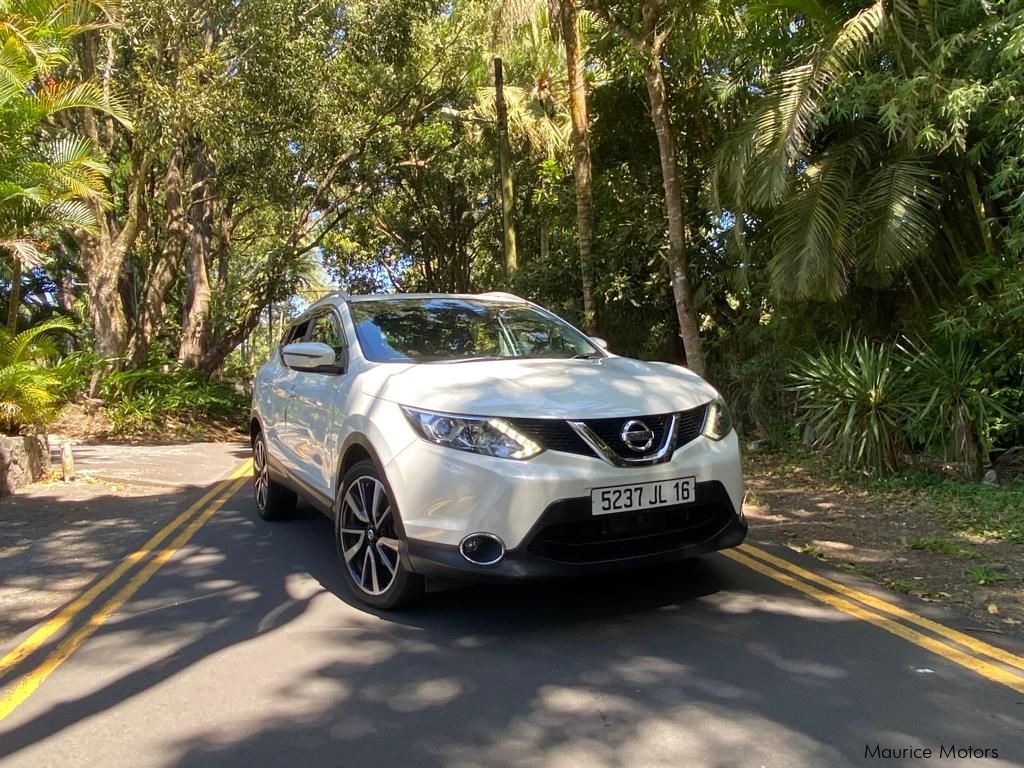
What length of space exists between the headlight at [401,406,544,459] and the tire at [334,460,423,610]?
45cm

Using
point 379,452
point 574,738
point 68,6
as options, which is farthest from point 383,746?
point 68,6

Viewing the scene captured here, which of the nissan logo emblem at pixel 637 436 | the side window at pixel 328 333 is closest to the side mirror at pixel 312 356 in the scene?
the side window at pixel 328 333

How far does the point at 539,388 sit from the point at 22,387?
731cm

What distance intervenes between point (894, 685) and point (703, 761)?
1.08 meters

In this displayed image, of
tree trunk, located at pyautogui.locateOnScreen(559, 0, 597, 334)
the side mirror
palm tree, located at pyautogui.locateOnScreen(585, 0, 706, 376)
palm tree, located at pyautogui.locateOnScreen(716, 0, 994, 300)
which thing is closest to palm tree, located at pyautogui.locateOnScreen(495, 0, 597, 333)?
tree trunk, located at pyautogui.locateOnScreen(559, 0, 597, 334)

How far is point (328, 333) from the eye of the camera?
19.6 ft

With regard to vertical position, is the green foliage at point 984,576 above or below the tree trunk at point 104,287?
below

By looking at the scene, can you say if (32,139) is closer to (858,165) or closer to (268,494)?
(268,494)

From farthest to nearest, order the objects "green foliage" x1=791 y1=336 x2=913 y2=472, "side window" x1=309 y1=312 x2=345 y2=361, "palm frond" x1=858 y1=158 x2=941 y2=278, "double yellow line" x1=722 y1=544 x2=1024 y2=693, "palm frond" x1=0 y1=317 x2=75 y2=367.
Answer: "palm frond" x1=0 y1=317 x2=75 y2=367, "green foliage" x1=791 y1=336 x2=913 y2=472, "palm frond" x1=858 y1=158 x2=941 y2=278, "side window" x1=309 y1=312 x2=345 y2=361, "double yellow line" x1=722 y1=544 x2=1024 y2=693

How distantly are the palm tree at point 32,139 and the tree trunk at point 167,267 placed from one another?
5302mm

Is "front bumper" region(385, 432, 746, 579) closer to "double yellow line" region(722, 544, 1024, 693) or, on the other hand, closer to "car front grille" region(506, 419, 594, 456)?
"car front grille" region(506, 419, 594, 456)

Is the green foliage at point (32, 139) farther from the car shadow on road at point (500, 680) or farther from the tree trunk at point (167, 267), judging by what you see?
the car shadow on road at point (500, 680)

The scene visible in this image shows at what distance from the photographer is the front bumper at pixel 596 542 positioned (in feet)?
12.5

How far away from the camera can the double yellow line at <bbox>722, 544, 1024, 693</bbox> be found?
3603mm
